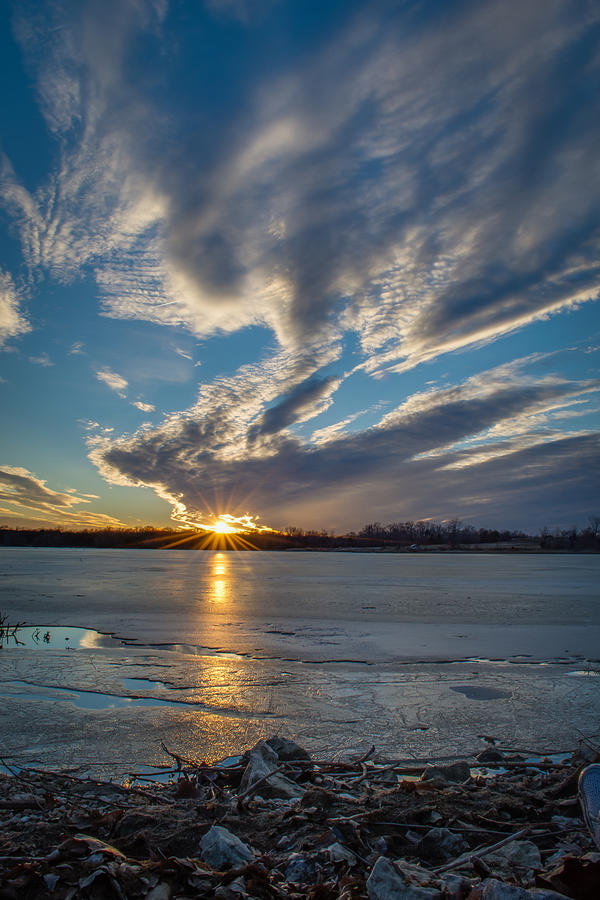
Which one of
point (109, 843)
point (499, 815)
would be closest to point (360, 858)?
point (499, 815)

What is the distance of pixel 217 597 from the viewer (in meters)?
18.1

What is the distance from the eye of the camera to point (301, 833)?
2.89 m

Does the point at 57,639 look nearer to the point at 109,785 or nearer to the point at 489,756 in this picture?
the point at 109,785

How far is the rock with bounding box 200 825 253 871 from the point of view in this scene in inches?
101

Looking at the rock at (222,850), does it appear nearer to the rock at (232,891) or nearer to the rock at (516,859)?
the rock at (232,891)

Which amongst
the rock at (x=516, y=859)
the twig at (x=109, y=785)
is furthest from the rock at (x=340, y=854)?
the twig at (x=109, y=785)

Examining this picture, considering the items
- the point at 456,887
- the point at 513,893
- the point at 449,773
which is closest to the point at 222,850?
the point at 456,887

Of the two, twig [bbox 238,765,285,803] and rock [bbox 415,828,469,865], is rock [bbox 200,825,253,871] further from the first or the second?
rock [bbox 415,828,469,865]

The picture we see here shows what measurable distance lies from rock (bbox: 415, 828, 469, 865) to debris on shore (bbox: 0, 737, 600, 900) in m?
0.01

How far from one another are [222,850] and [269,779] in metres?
0.99

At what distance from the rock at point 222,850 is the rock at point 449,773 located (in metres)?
1.56

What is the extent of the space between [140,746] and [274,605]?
37.9ft

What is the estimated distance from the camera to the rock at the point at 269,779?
3451 mm

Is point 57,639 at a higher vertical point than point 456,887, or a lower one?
lower
